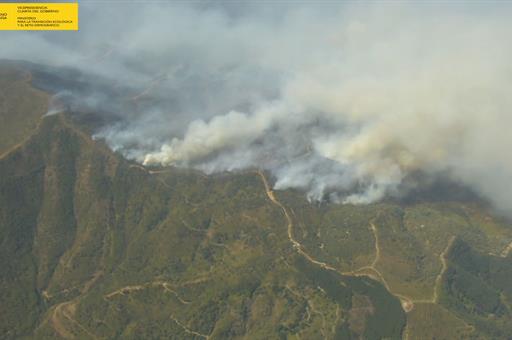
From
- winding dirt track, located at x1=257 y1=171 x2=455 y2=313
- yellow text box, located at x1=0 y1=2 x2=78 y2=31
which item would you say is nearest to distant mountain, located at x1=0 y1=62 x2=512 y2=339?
winding dirt track, located at x1=257 y1=171 x2=455 y2=313

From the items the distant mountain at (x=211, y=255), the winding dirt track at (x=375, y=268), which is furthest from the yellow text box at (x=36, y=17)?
the winding dirt track at (x=375, y=268)

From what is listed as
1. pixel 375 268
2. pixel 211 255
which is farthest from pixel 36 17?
pixel 375 268

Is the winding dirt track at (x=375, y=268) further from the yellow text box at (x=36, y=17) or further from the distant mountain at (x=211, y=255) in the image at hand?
the yellow text box at (x=36, y=17)

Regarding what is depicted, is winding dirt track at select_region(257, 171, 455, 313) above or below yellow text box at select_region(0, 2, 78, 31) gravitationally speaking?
below

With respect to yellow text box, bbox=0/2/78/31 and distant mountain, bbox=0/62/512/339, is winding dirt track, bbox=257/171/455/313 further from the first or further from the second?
yellow text box, bbox=0/2/78/31

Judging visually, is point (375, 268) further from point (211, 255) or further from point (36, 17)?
point (36, 17)
